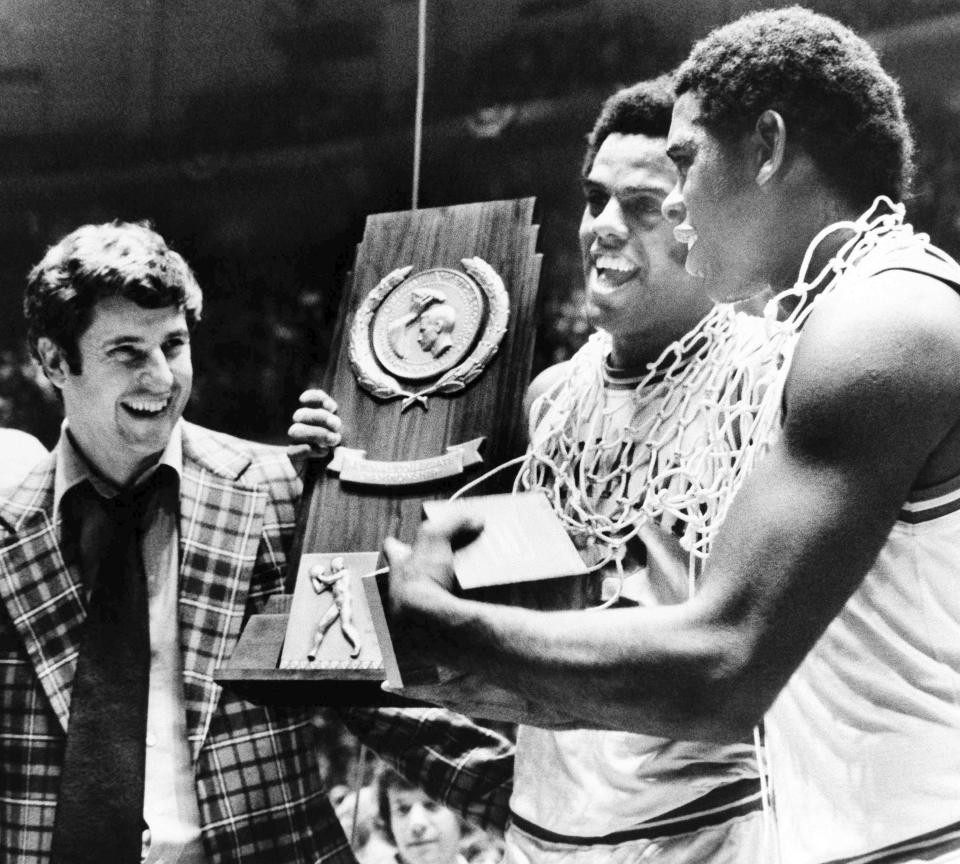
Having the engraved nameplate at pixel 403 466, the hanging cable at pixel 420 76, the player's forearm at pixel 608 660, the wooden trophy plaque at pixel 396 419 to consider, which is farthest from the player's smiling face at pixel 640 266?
the player's forearm at pixel 608 660

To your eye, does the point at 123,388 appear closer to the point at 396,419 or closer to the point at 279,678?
the point at 396,419

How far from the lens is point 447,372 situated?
180cm

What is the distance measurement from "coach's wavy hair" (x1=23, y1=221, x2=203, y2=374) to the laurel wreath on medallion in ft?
1.31

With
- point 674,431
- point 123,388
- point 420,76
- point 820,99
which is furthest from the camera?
point 420,76

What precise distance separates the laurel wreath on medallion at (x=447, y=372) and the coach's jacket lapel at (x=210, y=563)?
0.34 metres

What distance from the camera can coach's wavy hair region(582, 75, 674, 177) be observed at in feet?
5.73


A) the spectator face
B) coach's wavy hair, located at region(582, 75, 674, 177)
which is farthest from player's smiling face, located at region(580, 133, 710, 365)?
the spectator face

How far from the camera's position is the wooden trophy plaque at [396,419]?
5.47ft

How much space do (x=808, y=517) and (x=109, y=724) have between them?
134 centimetres

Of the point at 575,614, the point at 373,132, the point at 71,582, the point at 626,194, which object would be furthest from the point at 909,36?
the point at 71,582

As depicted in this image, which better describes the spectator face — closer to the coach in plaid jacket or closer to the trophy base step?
the coach in plaid jacket

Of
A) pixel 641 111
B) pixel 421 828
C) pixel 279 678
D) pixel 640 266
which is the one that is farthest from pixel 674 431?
pixel 421 828

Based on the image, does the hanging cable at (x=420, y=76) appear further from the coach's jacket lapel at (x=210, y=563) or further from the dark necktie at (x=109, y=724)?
the dark necktie at (x=109, y=724)

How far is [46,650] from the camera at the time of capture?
1895 mm
